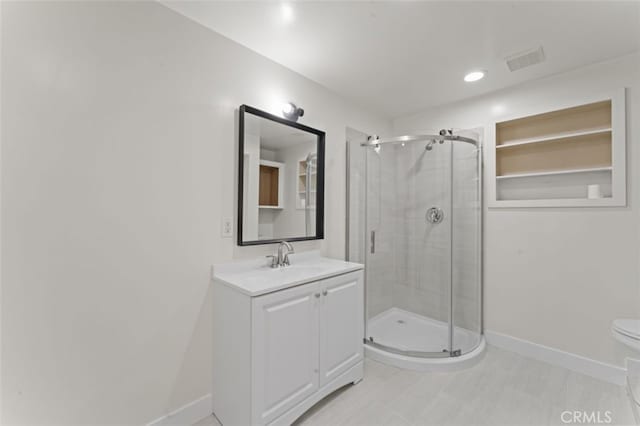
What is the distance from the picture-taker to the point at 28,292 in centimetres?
118

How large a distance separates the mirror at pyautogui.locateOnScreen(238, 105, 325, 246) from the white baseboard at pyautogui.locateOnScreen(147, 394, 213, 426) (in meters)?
0.98

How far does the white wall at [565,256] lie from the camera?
198 cm

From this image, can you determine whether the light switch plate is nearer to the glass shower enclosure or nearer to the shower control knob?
the glass shower enclosure

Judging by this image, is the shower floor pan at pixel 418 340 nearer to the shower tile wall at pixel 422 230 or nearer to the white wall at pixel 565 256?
the shower tile wall at pixel 422 230

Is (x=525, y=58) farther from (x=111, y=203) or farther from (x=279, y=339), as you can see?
(x=111, y=203)

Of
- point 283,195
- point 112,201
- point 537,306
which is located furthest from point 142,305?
point 537,306

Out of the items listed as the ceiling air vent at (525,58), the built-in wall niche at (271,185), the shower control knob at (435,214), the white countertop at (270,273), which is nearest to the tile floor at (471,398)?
the white countertop at (270,273)

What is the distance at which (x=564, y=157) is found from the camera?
2320mm

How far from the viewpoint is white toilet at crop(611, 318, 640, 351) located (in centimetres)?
167

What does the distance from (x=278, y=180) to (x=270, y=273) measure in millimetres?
710

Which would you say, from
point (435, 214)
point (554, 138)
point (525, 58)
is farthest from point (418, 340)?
point (525, 58)

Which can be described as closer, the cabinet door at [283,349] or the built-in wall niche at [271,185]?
the cabinet door at [283,349]

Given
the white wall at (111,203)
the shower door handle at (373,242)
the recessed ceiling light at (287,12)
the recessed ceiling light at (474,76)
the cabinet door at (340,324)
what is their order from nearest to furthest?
1. the white wall at (111,203)
2. the recessed ceiling light at (287,12)
3. the cabinet door at (340,324)
4. the recessed ceiling light at (474,76)
5. the shower door handle at (373,242)

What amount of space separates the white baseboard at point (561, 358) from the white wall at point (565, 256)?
0.05 m
